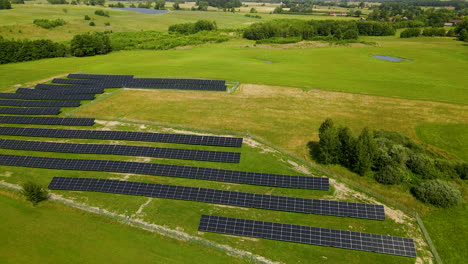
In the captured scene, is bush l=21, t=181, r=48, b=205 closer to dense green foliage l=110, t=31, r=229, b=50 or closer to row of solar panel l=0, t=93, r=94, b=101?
row of solar panel l=0, t=93, r=94, b=101

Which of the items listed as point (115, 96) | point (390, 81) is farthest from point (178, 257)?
point (390, 81)

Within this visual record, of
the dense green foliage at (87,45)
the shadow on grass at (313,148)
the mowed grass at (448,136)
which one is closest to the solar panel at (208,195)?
the shadow on grass at (313,148)

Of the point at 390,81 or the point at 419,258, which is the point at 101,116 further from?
the point at 390,81

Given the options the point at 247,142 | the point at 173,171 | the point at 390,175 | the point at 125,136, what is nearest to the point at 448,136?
the point at 390,175

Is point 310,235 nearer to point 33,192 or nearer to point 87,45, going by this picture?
point 33,192

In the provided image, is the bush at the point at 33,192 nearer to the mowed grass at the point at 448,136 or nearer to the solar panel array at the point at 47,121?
the solar panel array at the point at 47,121

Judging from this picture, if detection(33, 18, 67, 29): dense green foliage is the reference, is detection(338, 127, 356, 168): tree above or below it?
below

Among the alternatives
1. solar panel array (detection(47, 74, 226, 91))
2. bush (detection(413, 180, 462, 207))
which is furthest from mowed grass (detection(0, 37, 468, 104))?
bush (detection(413, 180, 462, 207))
